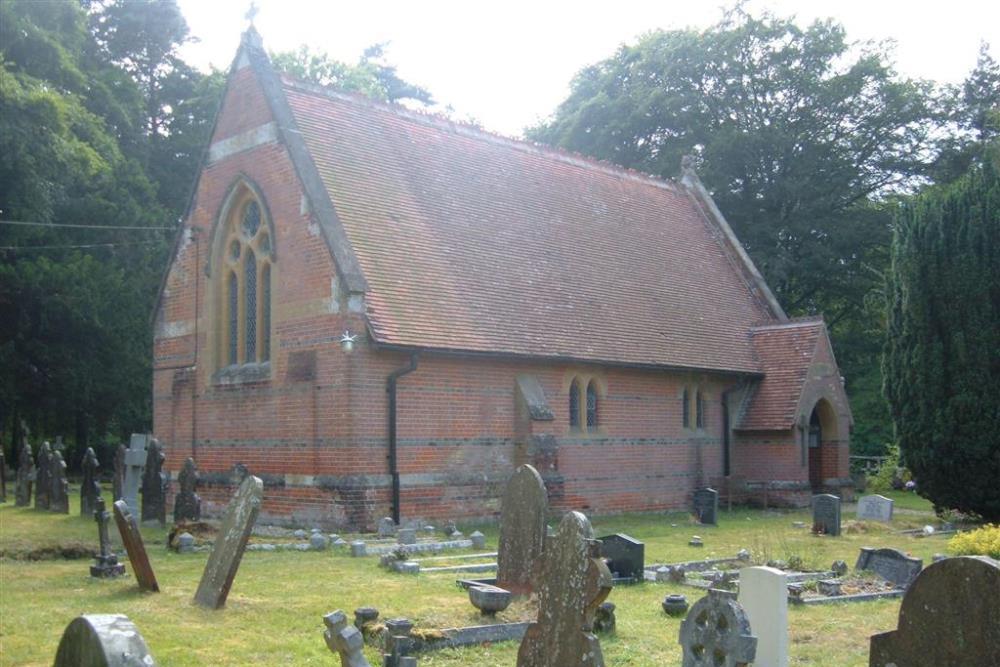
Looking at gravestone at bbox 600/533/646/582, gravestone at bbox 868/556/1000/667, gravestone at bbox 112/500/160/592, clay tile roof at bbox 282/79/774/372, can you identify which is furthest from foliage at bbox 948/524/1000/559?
gravestone at bbox 112/500/160/592

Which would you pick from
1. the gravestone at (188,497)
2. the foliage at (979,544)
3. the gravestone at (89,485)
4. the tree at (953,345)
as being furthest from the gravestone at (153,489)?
the tree at (953,345)

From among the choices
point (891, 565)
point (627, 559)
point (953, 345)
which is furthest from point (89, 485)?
point (953, 345)

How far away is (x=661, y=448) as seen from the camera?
87.5ft

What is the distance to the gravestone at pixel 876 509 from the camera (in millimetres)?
22781

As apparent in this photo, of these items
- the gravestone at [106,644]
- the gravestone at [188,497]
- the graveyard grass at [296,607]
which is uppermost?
the gravestone at [106,644]

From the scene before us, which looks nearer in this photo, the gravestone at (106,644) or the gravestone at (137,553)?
the gravestone at (106,644)

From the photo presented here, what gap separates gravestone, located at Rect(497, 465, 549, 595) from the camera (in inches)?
480

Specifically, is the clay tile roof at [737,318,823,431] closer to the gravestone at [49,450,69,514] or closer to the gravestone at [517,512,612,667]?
the gravestone at [49,450,69,514]

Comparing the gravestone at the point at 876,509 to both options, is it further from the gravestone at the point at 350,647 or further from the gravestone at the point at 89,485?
the gravestone at the point at 350,647

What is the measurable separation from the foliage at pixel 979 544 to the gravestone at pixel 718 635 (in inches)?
365

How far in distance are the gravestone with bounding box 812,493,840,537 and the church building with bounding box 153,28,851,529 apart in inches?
206

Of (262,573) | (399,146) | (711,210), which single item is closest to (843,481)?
(711,210)

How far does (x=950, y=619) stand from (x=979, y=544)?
453 inches

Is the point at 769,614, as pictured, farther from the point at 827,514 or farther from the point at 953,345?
the point at 953,345
